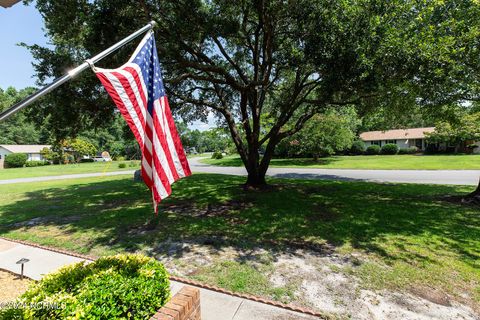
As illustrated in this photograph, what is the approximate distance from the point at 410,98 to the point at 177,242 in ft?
23.9

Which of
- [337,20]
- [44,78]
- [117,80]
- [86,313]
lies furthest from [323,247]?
[44,78]

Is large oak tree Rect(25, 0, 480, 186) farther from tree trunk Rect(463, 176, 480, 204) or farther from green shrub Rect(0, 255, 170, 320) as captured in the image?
green shrub Rect(0, 255, 170, 320)

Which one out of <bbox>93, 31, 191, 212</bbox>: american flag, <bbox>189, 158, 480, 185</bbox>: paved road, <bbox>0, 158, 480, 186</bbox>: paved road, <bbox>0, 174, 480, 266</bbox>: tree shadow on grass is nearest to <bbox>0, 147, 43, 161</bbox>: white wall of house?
<bbox>0, 158, 480, 186</bbox>: paved road

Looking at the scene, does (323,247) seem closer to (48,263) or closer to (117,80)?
(117,80)

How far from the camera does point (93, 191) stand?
13.0m

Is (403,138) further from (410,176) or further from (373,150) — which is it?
(410,176)

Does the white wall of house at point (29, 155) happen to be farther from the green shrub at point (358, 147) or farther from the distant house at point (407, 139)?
the distant house at point (407, 139)

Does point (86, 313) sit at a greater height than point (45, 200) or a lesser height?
greater

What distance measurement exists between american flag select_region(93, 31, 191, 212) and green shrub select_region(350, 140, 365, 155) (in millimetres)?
38282

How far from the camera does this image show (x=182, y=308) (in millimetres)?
2676

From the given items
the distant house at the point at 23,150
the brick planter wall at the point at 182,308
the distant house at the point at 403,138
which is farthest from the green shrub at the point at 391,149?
the distant house at the point at 23,150

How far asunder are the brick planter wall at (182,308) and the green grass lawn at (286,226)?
1.10 meters

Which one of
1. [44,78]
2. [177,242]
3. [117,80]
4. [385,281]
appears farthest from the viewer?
[44,78]

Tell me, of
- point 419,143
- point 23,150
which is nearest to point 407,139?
point 419,143
